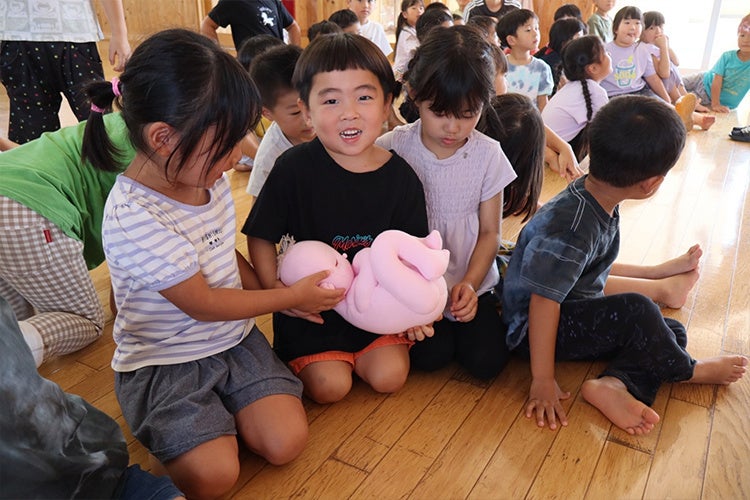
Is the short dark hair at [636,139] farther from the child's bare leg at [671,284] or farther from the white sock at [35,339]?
the white sock at [35,339]

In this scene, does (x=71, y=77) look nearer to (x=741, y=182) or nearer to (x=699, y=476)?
(x=699, y=476)

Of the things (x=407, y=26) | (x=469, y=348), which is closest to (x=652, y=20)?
(x=407, y=26)

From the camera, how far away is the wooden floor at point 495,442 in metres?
1.02

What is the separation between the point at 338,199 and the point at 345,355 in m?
0.32

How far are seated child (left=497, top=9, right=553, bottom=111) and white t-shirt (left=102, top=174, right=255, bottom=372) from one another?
85.9 inches

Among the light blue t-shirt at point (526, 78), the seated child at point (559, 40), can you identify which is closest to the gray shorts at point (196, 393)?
the light blue t-shirt at point (526, 78)

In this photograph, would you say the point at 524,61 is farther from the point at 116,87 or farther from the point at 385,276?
the point at 116,87

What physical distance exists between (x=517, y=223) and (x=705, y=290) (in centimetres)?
65

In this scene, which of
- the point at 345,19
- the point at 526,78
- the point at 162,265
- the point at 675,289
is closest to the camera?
the point at 162,265

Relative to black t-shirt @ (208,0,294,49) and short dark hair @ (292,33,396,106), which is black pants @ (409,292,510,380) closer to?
short dark hair @ (292,33,396,106)

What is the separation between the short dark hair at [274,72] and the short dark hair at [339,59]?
0.25 metres

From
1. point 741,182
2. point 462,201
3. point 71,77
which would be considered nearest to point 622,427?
point 462,201

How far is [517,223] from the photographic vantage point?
212 cm

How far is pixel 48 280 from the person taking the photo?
1.28 metres
